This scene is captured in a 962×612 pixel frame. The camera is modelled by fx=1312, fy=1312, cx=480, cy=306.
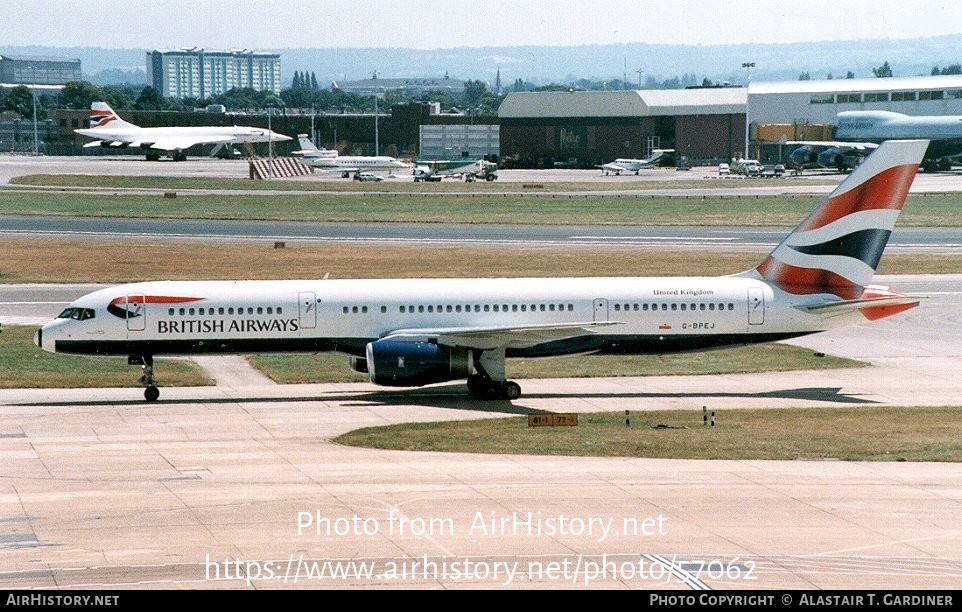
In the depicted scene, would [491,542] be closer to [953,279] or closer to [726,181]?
[953,279]

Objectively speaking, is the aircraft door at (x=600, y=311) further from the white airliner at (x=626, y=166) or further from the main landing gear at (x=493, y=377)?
the white airliner at (x=626, y=166)

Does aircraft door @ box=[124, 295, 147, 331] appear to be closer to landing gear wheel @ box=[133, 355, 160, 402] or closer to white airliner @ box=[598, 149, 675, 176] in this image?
landing gear wheel @ box=[133, 355, 160, 402]

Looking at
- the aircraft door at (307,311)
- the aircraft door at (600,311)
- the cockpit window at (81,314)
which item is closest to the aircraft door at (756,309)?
the aircraft door at (600,311)

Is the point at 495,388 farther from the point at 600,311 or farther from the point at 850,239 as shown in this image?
the point at 850,239

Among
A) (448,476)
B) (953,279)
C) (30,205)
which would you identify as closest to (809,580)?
(448,476)

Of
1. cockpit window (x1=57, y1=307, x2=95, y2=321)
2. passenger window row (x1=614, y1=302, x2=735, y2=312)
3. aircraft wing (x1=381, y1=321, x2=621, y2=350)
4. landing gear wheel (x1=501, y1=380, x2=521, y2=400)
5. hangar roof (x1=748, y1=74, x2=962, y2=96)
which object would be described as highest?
hangar roof (x1=748, y1=74, x2=962, y2=96)

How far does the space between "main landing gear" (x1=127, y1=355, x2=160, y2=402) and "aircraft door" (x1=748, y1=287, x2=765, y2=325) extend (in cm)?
1994

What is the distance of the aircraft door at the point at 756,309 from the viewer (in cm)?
4428

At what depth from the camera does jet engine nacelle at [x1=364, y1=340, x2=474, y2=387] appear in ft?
137

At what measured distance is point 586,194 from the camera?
132250 mm

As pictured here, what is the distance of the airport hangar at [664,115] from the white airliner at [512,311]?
479 feet

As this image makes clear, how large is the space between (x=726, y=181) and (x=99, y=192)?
68.3 meters

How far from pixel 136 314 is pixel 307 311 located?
5.63 m

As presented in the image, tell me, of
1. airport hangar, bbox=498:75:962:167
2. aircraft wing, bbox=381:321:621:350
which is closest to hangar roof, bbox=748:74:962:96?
airport hangar, bbox=498:75:962:167
